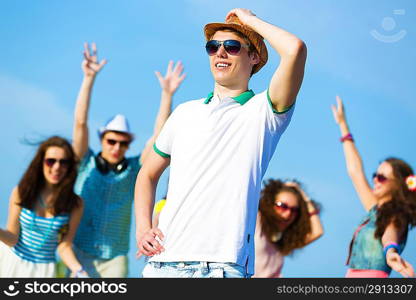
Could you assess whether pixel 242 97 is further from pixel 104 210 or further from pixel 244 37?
pixel 104 210

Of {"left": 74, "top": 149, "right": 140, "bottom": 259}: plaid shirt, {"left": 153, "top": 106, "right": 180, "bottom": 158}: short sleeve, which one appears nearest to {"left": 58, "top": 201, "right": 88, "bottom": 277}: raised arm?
{"left": 74, "top": 149, "right": 140, "bottom": 259}: plaid shirt

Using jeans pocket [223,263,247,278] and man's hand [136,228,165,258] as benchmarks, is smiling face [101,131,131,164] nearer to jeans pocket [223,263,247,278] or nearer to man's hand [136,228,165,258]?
man's hand [136,228,165,258]

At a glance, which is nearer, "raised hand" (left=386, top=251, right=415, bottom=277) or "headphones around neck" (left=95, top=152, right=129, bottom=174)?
"raised hand" (left=386, top=251, right=415, bottom=277)

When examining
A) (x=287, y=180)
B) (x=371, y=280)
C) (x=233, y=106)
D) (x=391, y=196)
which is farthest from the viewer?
(x=287, y=180)

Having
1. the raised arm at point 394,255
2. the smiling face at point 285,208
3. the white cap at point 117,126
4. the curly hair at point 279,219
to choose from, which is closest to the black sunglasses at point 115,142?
the white cap at point 117,126

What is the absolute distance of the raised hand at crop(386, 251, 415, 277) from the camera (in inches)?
300

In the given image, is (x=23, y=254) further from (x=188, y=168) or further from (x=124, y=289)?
(x=188, y=168)

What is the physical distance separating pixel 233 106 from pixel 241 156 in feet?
1.01

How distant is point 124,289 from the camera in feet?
13.4

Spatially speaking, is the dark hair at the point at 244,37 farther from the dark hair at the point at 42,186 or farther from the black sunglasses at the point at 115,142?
the black sunglasses at the point at 115,142

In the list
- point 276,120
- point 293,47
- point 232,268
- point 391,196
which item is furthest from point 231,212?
point 391,196

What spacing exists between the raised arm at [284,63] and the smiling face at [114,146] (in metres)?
5.94

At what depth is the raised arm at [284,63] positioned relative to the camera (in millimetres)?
3371

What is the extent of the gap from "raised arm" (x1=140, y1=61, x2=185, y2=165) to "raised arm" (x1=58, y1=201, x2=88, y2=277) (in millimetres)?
1181
